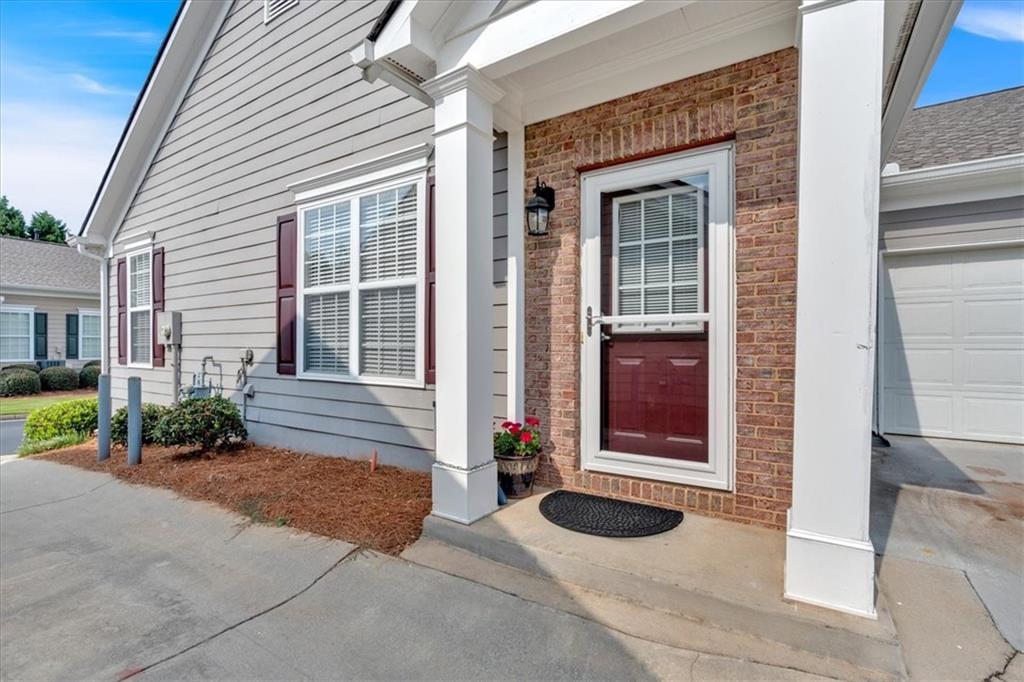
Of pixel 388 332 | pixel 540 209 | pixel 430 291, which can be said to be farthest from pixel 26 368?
pixel 540 209

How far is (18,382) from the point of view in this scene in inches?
496

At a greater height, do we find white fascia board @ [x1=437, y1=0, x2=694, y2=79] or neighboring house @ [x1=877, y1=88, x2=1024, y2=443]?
white fascia board @ [x1=437, y1=0, x2=694, y2=79]

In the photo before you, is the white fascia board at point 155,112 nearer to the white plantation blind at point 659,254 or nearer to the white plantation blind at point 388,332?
the white plantation blind at point 388,332

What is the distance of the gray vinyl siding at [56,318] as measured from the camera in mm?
14328

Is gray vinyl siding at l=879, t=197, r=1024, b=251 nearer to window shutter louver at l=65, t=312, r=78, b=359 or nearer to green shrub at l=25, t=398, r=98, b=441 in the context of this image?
green shrub at l=25, t=398, r=98, b=441

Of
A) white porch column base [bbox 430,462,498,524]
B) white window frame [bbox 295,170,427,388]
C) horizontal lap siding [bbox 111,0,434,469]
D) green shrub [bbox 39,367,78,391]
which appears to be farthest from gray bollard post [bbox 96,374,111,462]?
green shrub [bbox 39,367,78,391]

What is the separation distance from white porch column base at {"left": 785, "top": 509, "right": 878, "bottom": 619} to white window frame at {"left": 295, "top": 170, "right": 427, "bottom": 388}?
2.86 metres

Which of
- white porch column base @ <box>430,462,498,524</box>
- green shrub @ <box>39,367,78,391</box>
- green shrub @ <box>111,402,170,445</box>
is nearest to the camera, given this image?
white porch column base @ <box>430,462,498,524</box>

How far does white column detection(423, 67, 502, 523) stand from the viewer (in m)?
2.84

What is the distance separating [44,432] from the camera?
668cm

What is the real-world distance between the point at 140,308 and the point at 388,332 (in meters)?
5.37

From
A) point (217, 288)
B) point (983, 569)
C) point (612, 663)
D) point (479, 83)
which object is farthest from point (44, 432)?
point (983, 569)

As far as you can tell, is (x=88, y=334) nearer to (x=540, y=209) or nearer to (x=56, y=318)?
(x=56, y=318)

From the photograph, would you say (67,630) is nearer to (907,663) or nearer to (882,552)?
(907,663)
